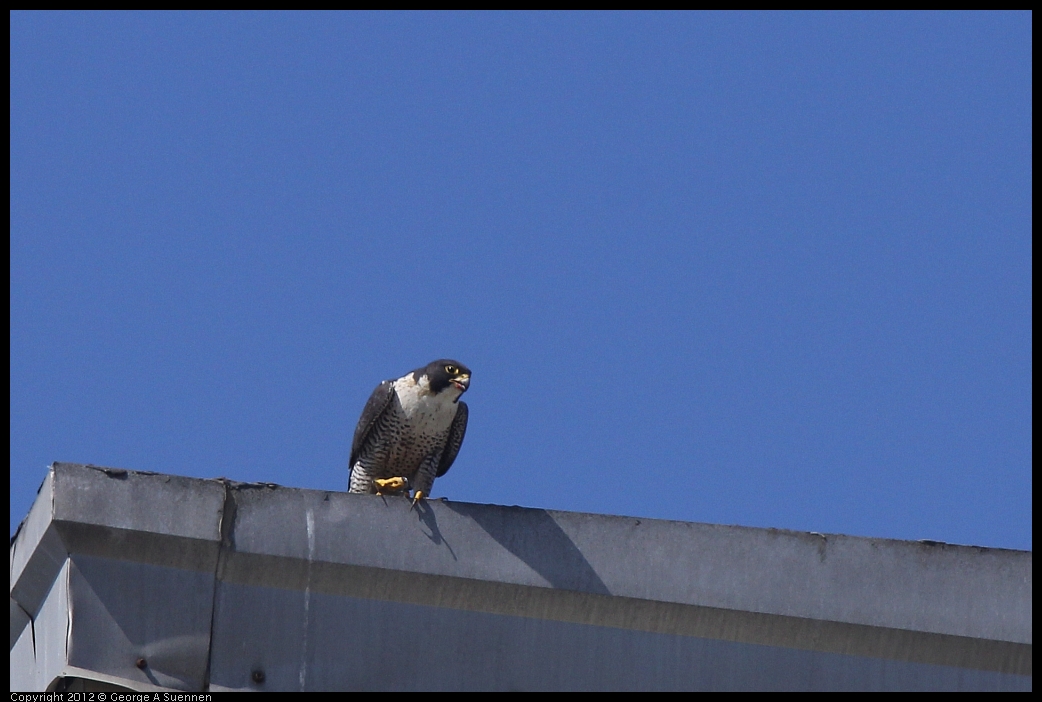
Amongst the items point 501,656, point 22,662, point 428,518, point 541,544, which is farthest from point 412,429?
point 22,662

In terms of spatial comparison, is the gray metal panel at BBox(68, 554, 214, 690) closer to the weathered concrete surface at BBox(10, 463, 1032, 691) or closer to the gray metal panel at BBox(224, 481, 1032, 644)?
the weathered concrete surface at BBox(10, 463, 1032, 691)

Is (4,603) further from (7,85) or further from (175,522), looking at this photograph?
(7,85)

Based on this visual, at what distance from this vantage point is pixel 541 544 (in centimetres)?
609

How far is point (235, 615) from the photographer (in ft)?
19.1

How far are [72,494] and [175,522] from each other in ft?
1.57

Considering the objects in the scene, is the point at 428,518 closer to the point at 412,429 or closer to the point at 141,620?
the point at 141,620

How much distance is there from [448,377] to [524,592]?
212 cm

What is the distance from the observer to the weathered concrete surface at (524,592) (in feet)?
19.1

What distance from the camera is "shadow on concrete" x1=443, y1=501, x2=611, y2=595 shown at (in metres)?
6.04

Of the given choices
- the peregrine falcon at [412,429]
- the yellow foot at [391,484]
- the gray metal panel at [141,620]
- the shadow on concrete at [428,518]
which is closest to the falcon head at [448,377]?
the peregrine falcon at [412,429]

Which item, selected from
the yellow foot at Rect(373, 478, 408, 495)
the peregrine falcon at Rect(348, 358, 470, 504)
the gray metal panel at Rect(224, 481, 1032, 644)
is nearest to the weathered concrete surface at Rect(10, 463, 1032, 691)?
the gray metal panel at Rect(224, 481, 1032, 644)

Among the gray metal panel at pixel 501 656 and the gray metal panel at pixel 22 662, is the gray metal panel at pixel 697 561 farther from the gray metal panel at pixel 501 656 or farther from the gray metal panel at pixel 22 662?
the gray metal panel at pixel 22 662

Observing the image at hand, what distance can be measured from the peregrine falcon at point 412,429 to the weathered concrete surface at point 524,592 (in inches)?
68.3

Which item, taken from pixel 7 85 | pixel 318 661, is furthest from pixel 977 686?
pixel 7 85
